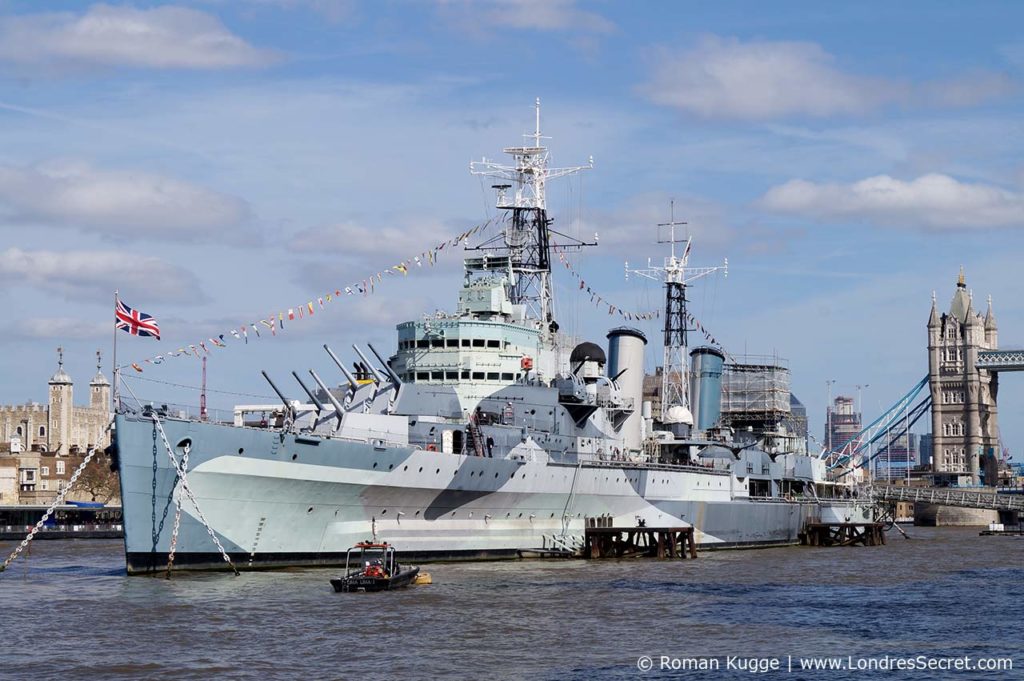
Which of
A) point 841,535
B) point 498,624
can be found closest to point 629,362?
point 841,535

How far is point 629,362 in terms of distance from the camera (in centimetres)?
5381

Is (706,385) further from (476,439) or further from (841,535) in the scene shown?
(476,439)

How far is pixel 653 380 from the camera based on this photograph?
12912cm

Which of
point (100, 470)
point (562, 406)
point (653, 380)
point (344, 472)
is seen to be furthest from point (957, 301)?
point (344, 472)

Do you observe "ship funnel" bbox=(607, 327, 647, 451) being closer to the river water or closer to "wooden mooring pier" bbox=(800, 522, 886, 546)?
the river water

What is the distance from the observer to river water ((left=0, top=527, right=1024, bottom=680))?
2391cm

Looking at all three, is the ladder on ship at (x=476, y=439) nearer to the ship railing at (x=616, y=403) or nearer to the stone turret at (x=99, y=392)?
Answer: the ship railing at (x=616, y=403)

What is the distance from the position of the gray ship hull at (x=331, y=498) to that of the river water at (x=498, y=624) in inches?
36.4

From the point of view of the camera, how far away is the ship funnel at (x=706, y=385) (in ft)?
206

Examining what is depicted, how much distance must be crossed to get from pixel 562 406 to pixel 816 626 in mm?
17750

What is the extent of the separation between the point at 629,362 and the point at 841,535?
16543 mm

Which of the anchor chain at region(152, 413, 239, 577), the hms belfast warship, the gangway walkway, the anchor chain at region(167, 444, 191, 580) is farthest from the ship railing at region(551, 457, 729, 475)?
the gangway walkway

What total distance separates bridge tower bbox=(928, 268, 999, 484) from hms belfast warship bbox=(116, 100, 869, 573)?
90.6 metres

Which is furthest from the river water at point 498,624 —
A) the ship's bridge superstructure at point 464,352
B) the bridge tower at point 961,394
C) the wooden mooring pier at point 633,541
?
the bridge tower at point 961,394
